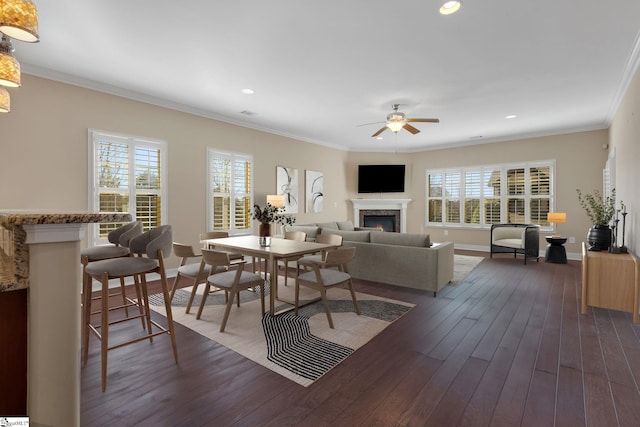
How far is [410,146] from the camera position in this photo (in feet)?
28.1

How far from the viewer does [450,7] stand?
2.54m

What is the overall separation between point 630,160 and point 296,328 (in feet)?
15.1

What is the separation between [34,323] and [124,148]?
13.3 feet

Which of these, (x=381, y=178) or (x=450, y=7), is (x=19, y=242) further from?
(x=381, y=178)

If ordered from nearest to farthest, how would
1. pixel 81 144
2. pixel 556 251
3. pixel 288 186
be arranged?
pixel 81 144, pixel 556 251, pixel 288 186

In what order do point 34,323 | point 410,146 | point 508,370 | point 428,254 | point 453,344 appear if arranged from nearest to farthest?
point 34,323, point 508,370, point 453,344, point 428,254, point 410,146

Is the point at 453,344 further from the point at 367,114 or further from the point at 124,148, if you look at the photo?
the point at 124,148

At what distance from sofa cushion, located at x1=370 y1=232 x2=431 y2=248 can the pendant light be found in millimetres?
4059

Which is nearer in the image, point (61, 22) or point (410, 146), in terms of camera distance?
point (61, 22)

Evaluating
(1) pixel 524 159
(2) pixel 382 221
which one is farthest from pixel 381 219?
(1) pixel 524 159

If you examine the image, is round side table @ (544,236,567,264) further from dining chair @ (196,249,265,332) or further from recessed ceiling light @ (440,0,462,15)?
dining chair @ (196,249,265,332)

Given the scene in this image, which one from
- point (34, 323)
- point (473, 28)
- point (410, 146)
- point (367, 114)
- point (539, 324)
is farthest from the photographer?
point (410, 146)

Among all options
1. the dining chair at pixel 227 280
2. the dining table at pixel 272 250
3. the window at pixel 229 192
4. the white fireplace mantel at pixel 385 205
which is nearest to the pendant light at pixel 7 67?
the dining chair at pixel 227 280

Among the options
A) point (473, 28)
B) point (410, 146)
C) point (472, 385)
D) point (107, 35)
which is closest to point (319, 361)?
point (472, 385)
